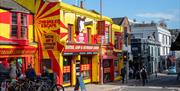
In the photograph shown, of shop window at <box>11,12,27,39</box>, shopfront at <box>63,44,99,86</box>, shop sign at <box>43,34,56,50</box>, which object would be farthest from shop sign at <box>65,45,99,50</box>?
shop window at <box>11,12,27,39</box>

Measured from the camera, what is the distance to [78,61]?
1454 inches

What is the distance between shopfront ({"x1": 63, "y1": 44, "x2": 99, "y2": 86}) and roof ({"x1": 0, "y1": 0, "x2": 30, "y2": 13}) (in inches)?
184

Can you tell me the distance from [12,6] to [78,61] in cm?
838

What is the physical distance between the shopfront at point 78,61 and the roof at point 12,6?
15.4 feet

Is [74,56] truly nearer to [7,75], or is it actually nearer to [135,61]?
[7,75]

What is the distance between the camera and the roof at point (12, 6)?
2957 centimetres

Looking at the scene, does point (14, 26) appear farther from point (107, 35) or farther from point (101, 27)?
point (107, 35)

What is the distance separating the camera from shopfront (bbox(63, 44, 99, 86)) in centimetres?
3484

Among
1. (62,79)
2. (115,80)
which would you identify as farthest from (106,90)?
(115,80)

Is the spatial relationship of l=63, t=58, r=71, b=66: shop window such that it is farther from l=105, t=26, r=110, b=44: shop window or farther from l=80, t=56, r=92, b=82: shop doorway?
l=105, t=26, r=110, b=44: shop window

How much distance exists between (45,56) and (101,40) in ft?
27.3

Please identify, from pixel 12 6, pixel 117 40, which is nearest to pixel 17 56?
pixel 12 6

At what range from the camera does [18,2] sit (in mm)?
33938

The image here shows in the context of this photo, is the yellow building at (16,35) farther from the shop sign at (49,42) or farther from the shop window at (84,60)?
the shop window at (84,60)
